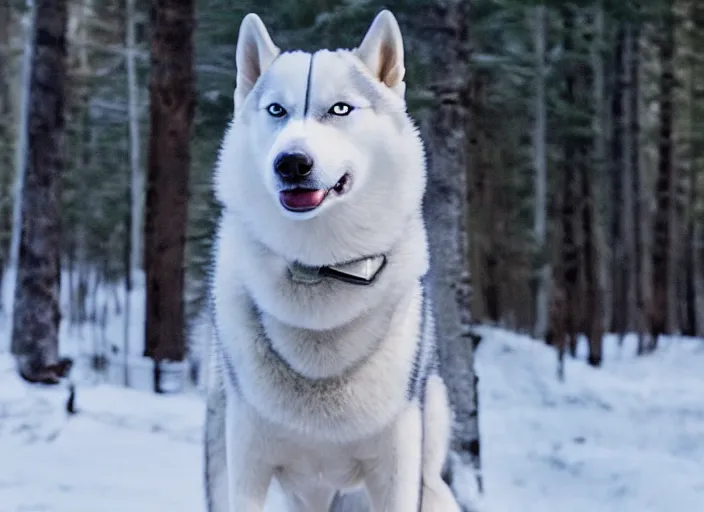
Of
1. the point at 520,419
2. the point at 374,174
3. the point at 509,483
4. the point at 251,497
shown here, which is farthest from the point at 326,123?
the point at 520,419

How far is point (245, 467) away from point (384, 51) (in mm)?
1334

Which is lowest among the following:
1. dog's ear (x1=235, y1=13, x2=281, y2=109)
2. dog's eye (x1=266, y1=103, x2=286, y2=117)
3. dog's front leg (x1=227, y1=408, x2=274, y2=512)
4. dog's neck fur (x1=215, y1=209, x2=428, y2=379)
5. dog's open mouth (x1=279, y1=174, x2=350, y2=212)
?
dog's front leg (x1=227, y1=408, x2=274, y2=512)

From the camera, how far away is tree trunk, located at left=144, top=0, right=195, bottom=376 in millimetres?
8195

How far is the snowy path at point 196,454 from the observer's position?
4.63 metres

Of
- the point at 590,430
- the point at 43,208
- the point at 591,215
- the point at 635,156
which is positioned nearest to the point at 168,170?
the point at 43,208

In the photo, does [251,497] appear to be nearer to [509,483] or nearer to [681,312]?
[509,483]

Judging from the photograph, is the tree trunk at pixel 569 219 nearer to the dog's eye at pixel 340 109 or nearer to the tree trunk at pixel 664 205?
the tree trunk at pixel 664 205

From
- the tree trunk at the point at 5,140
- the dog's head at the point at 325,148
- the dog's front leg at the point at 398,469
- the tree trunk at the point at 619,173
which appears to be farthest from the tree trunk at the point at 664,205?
the dog's head at the point at 325,148

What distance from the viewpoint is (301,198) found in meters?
2.48

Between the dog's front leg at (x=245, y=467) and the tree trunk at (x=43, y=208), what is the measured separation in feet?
19.1

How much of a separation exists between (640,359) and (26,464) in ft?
41.3

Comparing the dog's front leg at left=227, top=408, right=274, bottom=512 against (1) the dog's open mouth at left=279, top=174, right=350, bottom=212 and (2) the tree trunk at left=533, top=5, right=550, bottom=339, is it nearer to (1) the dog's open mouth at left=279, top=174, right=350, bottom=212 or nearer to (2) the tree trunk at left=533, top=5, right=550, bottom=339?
(1) the dog's open mouth at left=279, top=174, right=350, bottom=212

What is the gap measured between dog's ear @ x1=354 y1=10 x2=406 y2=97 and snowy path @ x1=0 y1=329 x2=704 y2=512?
1.54 m

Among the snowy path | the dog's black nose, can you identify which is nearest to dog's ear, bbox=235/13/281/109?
the dog's black nose
